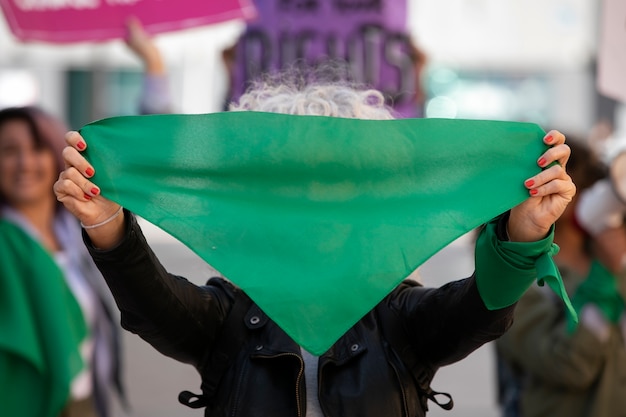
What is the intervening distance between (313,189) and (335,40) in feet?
7.23

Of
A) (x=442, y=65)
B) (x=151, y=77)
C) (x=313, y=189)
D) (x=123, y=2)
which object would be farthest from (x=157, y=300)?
(x=442, y=65)

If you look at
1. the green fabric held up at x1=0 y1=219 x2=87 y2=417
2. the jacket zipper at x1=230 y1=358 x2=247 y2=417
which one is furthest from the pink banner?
the jacket zipper at x1=230 y1=358 x2=247 y2=417

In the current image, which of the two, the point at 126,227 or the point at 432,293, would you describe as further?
the point at 432,293

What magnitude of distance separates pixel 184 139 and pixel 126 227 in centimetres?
22

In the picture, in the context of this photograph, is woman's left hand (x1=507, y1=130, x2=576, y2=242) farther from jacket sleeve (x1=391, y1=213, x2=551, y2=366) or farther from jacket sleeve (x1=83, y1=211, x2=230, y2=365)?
jacket sleeve (x1=83, y1=211, x2=230, y2=365)

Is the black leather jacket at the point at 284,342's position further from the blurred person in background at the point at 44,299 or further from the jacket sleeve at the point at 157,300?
the blurred person in background at the point at 44,299

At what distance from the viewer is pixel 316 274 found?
188cm

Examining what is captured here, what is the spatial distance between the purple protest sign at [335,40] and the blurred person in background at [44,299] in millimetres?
906

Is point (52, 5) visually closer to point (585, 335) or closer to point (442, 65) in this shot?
point (585, 335)

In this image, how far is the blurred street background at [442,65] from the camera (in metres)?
3.80

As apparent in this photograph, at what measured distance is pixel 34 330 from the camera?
3.18 meters

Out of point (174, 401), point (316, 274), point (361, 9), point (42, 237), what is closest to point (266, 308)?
point (316, 274)

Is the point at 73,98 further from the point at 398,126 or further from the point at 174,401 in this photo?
the point at 398,126

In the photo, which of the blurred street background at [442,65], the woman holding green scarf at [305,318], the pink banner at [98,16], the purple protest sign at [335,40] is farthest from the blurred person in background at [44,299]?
the woman holding green scarf at [305,318]
